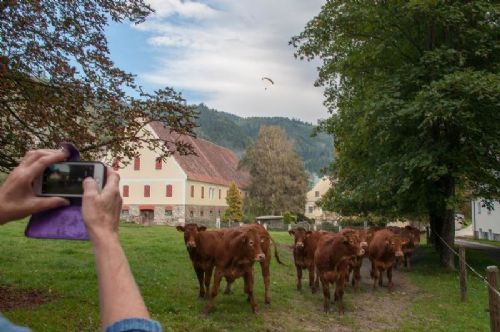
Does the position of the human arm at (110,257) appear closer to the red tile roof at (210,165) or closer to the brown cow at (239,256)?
the brown cow at (239,256)

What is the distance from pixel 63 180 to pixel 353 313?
1092cm

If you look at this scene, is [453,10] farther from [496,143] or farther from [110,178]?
[110,178]

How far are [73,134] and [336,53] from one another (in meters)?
16.8

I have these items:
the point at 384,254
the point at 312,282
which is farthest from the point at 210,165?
the point at 312,282

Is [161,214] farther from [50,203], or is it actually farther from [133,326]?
[133,326]

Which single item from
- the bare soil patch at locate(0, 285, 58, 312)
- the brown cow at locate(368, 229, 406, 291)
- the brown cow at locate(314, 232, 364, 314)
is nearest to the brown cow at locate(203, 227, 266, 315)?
the brown cow at locate(314, 232, 364, 314)

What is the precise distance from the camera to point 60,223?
212 centimetres

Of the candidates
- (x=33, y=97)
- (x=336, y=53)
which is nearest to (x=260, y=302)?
(x=33, y=97)

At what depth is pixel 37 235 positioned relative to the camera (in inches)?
84.4

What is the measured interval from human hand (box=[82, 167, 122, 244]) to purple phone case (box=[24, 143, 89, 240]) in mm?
192

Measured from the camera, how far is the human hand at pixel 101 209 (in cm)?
183

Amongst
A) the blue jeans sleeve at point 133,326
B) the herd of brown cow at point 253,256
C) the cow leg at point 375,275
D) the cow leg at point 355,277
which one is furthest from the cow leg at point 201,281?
the blue jeans sleeve at point 133,326

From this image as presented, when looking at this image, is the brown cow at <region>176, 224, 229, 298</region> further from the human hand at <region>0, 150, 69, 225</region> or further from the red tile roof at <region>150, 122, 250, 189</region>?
the red tile roof at <region>150, 122, 250, 189</region>

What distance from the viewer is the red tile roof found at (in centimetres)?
5777
